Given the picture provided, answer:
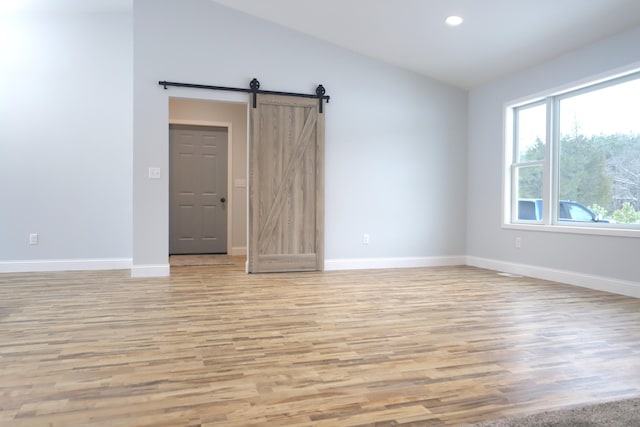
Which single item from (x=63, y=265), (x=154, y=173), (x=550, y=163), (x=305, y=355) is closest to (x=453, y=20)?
(x=550, y=163)

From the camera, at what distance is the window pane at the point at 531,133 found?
5.01m

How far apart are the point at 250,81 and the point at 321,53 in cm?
101

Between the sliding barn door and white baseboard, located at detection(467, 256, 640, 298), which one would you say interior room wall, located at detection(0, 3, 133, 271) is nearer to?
the sliding barn door

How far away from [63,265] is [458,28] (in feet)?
17.7

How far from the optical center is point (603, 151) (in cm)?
431

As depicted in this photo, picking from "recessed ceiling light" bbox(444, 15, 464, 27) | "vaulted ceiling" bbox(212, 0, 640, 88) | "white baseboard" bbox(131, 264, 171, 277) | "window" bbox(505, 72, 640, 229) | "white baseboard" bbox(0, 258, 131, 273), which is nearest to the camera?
"vaulted ceiling" bbox(212, 0, 640, 88)

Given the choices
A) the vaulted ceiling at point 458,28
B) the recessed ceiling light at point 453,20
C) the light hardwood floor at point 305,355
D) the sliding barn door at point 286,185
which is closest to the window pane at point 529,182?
the vaulted ceiling at point 458,28

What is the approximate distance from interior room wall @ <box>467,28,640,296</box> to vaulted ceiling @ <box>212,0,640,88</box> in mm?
152

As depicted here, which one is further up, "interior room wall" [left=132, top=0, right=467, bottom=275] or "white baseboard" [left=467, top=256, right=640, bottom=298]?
"interior room wall" [left=132, top=0, right=467, bottom=275]

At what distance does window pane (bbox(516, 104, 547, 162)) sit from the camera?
5012mm

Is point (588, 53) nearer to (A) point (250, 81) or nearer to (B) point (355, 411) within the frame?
(A) point (250, 81)

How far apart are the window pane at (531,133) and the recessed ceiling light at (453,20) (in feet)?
4.88

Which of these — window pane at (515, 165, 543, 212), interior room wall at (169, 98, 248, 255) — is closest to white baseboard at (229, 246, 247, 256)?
interior room wall at (169, 98, 248, 255)

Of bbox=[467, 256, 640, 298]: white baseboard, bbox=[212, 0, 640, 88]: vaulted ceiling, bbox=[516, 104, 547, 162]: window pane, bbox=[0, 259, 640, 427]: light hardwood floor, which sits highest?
bbox=[212, 0, 640, 88]: vaulted ceiling
